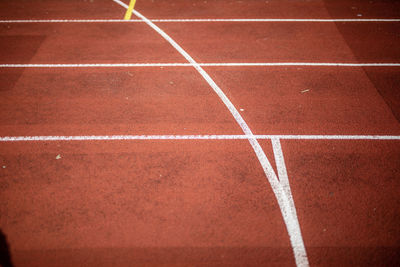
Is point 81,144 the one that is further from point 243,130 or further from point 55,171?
point 243,130

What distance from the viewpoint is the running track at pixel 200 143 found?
3053 millimetres

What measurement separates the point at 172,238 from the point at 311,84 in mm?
3719

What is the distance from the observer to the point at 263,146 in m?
4.02

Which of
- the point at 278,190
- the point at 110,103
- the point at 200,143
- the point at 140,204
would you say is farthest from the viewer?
the point at 110,103

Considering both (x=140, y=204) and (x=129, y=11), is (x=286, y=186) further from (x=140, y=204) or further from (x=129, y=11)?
(x=129, y=11)

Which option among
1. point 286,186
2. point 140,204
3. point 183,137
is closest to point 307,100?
point 286,186

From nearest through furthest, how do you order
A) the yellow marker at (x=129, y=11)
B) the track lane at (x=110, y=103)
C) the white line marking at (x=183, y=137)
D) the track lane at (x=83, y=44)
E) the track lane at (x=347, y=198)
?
1. the track lane at (x=347, y=198)
2. the white line marking at (x=183, y=137)
3. the track lane at (x=110, y=103)
4. the track lane at (x=83, y=44)
5. the yellow marker at (x=129, y=11)

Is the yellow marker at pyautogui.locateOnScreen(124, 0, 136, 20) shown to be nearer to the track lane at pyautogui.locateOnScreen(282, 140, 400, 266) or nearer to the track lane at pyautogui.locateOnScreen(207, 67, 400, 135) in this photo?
the track lane at pyautogui.locateOnScreen(207, 67, 400, 135)

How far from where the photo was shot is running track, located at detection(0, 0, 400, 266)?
305 cm

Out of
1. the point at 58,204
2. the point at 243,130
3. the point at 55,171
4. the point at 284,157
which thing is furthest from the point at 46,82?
the point at 284,157

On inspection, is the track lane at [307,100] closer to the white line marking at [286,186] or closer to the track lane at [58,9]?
the white line marking at [286,186]

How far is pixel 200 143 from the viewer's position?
4.06 metres

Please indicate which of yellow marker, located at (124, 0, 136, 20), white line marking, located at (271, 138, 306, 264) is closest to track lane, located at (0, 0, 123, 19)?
yellow marker, located at (124, 0, 136, 20)

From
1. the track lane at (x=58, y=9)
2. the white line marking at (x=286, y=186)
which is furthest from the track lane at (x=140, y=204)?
the track lane at (x=58, y=9)
